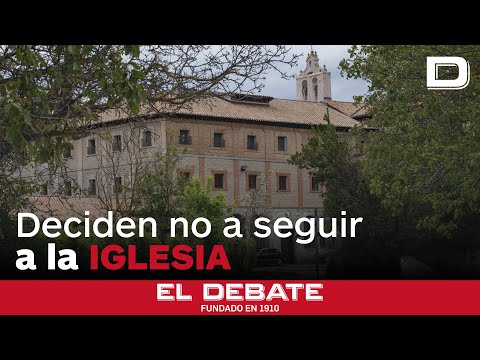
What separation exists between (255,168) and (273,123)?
0.80m

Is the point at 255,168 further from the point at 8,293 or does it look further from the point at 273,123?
the point at 8,293

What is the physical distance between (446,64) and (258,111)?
3.13 m

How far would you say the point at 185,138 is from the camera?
463 inches

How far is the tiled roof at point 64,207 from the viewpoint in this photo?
33.7 feet

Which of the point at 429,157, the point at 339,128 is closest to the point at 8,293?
the point at 339,128

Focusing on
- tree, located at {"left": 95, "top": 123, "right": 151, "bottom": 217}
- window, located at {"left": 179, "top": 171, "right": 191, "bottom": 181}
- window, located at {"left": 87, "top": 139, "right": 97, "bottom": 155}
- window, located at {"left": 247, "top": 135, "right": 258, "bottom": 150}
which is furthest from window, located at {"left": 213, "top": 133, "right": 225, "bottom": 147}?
window, located at {"left": 87, "top": 139, "right": 97, "bottom": 155}

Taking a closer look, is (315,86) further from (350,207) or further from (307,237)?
(307,237)

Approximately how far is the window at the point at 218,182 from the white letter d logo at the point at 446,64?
325 centimetres

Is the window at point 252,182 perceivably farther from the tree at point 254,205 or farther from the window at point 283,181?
the window at point 283,181

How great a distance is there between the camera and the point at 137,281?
30.7 ft

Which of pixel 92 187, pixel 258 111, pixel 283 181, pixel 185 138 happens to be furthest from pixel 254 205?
pixel 92 187

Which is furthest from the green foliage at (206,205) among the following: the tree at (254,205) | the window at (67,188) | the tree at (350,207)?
the window at (67,188)

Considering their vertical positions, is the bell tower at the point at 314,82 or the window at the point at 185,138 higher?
the bell tower at the point at 314,82
